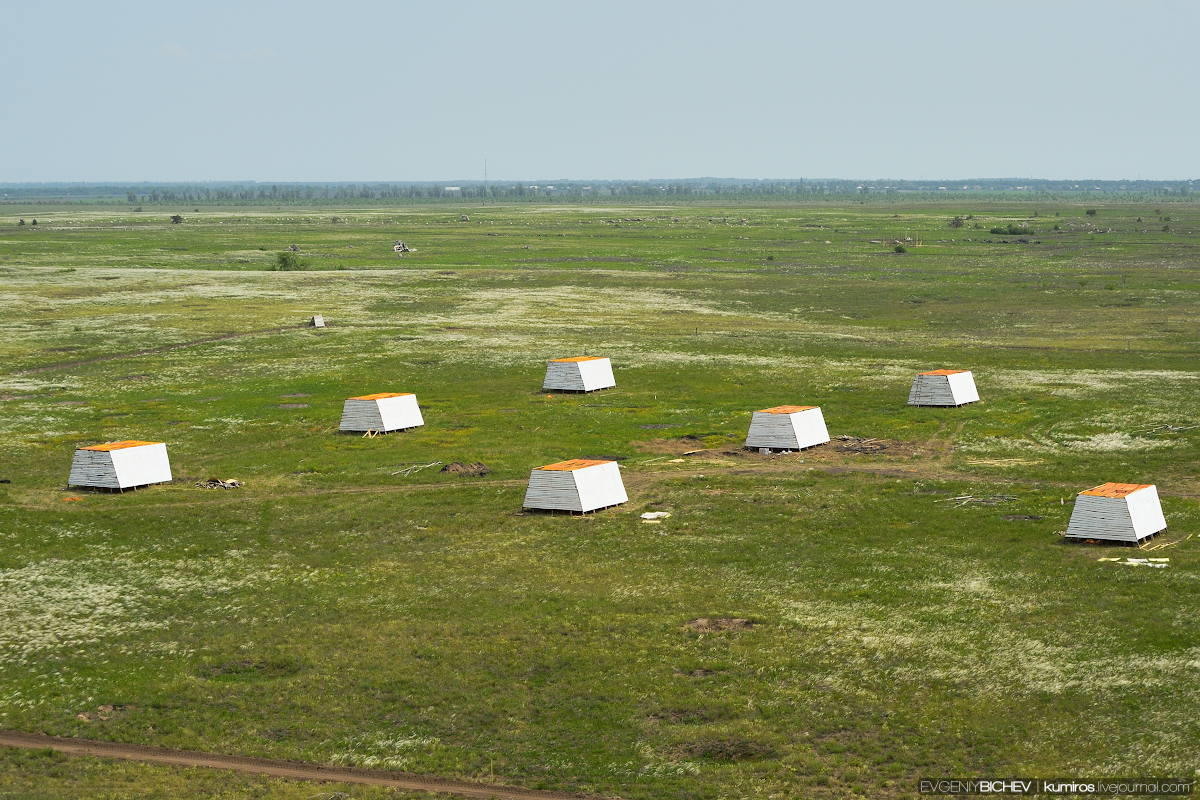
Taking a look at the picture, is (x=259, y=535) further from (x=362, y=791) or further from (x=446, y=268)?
(x=446, y=268)

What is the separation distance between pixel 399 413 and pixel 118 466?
17517mm

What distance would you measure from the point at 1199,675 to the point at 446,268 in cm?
15146

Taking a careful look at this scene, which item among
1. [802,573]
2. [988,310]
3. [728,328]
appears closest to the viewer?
[802,573]

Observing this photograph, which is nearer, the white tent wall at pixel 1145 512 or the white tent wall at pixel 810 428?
the white tent wall at pixel 1145 512

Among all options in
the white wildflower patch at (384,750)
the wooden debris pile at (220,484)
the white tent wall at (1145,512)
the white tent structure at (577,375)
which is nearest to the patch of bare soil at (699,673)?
the white wildflower patch at (384,750)

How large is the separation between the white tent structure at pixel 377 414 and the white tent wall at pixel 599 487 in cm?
2032

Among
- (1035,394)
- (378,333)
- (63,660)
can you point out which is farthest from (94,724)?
(378,333)

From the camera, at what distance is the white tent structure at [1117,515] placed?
148ft

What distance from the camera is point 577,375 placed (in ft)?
263

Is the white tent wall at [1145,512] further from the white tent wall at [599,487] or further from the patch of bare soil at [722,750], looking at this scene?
the patch of bare soil at [722,750]

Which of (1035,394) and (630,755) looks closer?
(630,755)

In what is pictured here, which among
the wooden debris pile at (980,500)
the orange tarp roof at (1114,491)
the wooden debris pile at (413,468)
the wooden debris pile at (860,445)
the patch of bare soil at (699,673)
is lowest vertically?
the wooden debris pile at (860,445)

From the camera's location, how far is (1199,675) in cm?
3300

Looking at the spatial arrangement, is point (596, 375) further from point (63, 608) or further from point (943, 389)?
point (63, 608)
